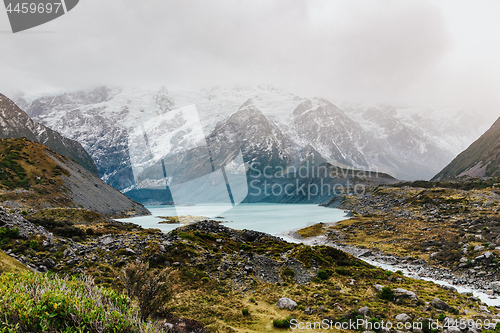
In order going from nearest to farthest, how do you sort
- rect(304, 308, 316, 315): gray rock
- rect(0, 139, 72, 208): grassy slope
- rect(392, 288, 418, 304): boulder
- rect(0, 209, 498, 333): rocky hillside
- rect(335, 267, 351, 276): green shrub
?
rect(0, 209, 498, 333): rocky hillside < rect(304, 308, 316, 315): gray rock < rect(392, 288, 418, 304): boulder < rect(335, 267, 351, 276): green shrub < rect(0, 139, 72, 208): grassy slope

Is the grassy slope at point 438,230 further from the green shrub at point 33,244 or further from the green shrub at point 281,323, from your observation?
the green shrub at point 33,244

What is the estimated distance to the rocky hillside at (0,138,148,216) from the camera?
3302 inches

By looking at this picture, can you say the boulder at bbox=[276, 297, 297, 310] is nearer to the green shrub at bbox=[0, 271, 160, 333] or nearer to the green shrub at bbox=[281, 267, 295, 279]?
the green shrub at bbox=[281, 267, 295, 279]

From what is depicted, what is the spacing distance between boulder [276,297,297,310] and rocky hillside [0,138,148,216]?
87.1m

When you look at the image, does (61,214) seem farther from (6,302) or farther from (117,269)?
(6,302)

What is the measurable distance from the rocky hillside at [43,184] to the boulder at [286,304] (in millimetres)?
87086

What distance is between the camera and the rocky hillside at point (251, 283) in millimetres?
18641

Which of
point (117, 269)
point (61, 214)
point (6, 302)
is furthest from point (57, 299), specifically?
point (61, 214)

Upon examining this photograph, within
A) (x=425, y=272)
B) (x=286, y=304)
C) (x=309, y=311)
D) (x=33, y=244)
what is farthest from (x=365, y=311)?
(x=33, y=244)

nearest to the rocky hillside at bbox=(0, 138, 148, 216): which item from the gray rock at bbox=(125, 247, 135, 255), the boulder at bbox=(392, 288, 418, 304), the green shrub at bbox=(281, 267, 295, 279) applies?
the gray rock at bbox=(125, 247, 135, 255)

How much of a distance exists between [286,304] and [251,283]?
5858mm

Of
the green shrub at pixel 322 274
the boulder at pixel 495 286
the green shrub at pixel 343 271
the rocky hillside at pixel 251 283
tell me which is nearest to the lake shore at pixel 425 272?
the boulder at pixel 495 286

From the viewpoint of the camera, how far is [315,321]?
1847 cm

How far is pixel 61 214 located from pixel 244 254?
65322mm
